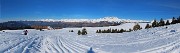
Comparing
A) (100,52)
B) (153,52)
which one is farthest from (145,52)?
(100,52)

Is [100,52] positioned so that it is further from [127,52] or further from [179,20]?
[179,20]

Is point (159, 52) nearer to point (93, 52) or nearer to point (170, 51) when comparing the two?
point (170, 51)

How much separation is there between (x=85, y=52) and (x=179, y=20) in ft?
243

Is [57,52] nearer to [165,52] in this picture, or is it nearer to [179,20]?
[165,52]

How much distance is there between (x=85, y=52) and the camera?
52.0 ft

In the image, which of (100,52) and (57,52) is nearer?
(57,52)

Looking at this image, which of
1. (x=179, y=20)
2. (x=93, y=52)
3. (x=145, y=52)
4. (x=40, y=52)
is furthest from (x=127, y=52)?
(x=179, y=20)

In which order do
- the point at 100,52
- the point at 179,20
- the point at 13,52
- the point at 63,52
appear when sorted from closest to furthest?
the point at 13,52, the point at 63,52, the point at 100,52, the point at 179,20

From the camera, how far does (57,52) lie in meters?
15.3

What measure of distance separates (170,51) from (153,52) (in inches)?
40.3

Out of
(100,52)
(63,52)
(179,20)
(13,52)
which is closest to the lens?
(13,52)

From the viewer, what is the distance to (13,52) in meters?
14.4

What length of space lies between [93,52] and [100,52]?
478 mm

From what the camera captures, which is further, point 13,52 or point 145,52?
point 145,52
